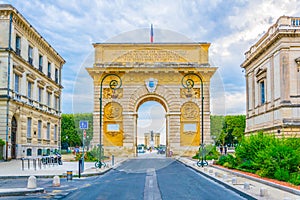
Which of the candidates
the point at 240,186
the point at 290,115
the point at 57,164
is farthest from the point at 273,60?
the point at 240,186

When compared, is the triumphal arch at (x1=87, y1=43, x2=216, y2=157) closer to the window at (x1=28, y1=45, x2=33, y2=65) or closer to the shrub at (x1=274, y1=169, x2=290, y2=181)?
the window at (x1=28, y1=45, x2=33, y2=65)

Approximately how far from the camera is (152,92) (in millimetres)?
46125

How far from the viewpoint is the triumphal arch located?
45562 mm

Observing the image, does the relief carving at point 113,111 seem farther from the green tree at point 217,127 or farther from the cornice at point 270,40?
the cornice at point 270,40

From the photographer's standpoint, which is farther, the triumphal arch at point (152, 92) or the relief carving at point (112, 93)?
the relief carving at point (112, 93)

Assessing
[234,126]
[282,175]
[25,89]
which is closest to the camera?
[282,175]

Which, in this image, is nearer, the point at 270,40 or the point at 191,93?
the point at 270,40

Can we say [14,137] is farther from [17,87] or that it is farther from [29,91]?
[29,91]

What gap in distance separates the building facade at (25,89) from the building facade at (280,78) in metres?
22.5

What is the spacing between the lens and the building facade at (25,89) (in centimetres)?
3172

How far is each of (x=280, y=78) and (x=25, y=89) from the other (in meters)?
23.0

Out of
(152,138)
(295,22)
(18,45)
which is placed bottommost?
(152,138)

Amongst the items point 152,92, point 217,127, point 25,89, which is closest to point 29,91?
point 25,89

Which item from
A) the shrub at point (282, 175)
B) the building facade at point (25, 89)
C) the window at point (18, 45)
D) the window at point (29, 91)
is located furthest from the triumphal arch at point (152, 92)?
the shrub at point (282, 175)
